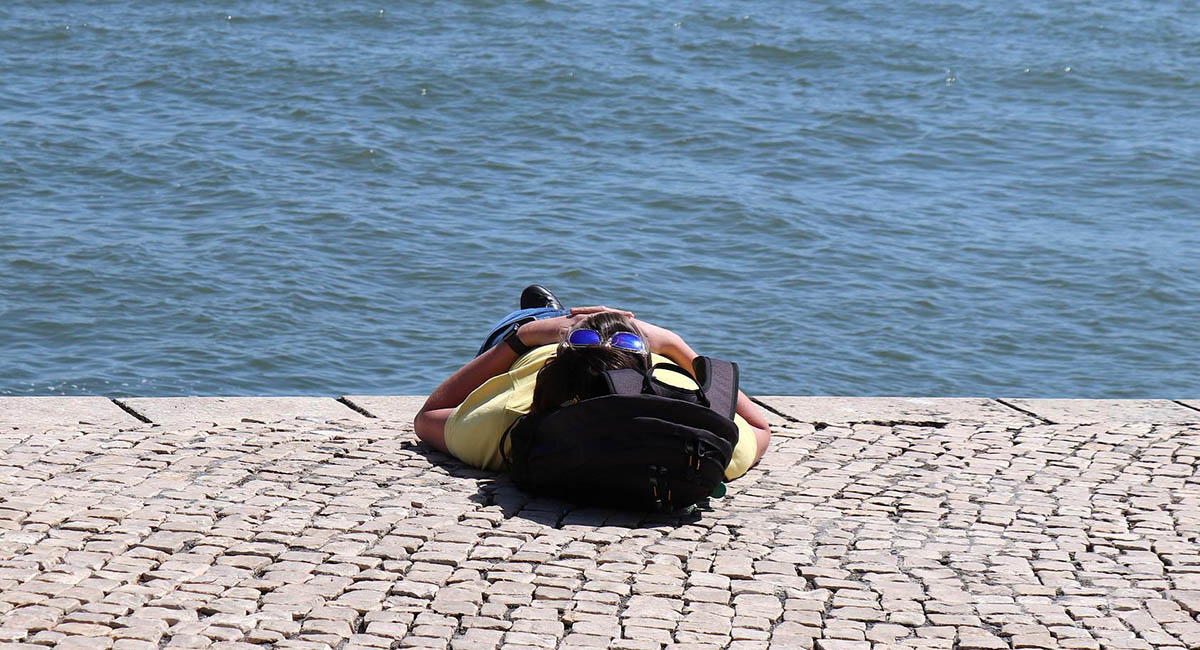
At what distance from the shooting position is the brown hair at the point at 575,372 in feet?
17.1

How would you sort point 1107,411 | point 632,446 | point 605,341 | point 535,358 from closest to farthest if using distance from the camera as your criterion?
point 632,446 → point 605,341 → point 535,358 → point 1107,411

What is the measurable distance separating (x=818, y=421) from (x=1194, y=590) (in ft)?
7.70

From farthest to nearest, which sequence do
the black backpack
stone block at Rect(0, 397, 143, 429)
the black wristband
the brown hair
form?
stone block at Rect(0, 397, 143, 429) → the black wristband → the brown hair → the black backpack

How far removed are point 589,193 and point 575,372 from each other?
9688 millimetres

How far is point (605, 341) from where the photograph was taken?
5.32 meters

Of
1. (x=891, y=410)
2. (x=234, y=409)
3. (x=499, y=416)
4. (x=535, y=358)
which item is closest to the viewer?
(x=499, y=416)

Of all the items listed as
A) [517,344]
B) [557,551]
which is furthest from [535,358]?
[557,551]

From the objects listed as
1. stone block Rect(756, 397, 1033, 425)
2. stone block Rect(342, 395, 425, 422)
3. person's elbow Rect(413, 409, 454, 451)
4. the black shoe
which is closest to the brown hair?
person's elbow Rect(413, 409, 454, 451)

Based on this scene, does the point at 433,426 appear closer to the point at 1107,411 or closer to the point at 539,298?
the point at 539,298

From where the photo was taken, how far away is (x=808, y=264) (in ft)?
42.3

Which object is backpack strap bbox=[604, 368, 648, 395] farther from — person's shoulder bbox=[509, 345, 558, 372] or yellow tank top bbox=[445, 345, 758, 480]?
person's shoulder bbox=[509, 345, 558, 372]

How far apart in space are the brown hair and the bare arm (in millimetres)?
531

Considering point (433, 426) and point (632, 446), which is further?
point (433, 426)

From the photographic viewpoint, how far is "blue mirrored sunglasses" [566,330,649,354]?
5297 millimetres
